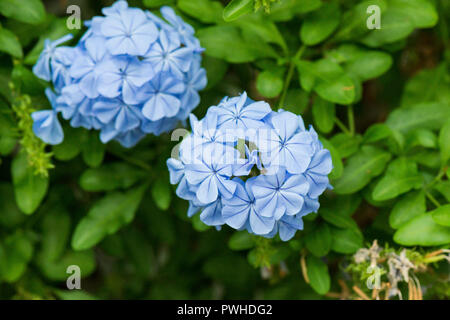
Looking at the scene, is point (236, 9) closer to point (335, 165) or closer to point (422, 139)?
point (335, 165)

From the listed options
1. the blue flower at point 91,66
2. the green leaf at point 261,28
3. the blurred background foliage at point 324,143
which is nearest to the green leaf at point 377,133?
the blurred background foliage at point 324,143

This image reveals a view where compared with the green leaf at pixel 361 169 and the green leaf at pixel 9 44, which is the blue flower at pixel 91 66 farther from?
the green leaf at pixel 361 169

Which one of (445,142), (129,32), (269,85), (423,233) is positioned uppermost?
(129,32)

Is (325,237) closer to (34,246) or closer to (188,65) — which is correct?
(188,65)

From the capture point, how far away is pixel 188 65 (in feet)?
5.93

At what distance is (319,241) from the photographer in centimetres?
190

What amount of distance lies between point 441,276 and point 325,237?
548 mm

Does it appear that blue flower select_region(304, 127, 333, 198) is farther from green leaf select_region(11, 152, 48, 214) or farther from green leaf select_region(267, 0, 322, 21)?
green leaf select_region(11, 152, 48, 214)

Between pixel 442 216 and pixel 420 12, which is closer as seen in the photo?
pixel 442 216

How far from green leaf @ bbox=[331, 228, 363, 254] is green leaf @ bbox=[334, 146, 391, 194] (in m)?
0.15

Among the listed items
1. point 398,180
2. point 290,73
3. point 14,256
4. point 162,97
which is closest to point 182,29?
point 162,97

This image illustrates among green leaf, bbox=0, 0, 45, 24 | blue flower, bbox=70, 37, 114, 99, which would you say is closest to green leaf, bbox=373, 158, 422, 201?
blue flower, bbox=70, 37, 114, 99

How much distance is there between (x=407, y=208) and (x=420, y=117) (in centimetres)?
44
